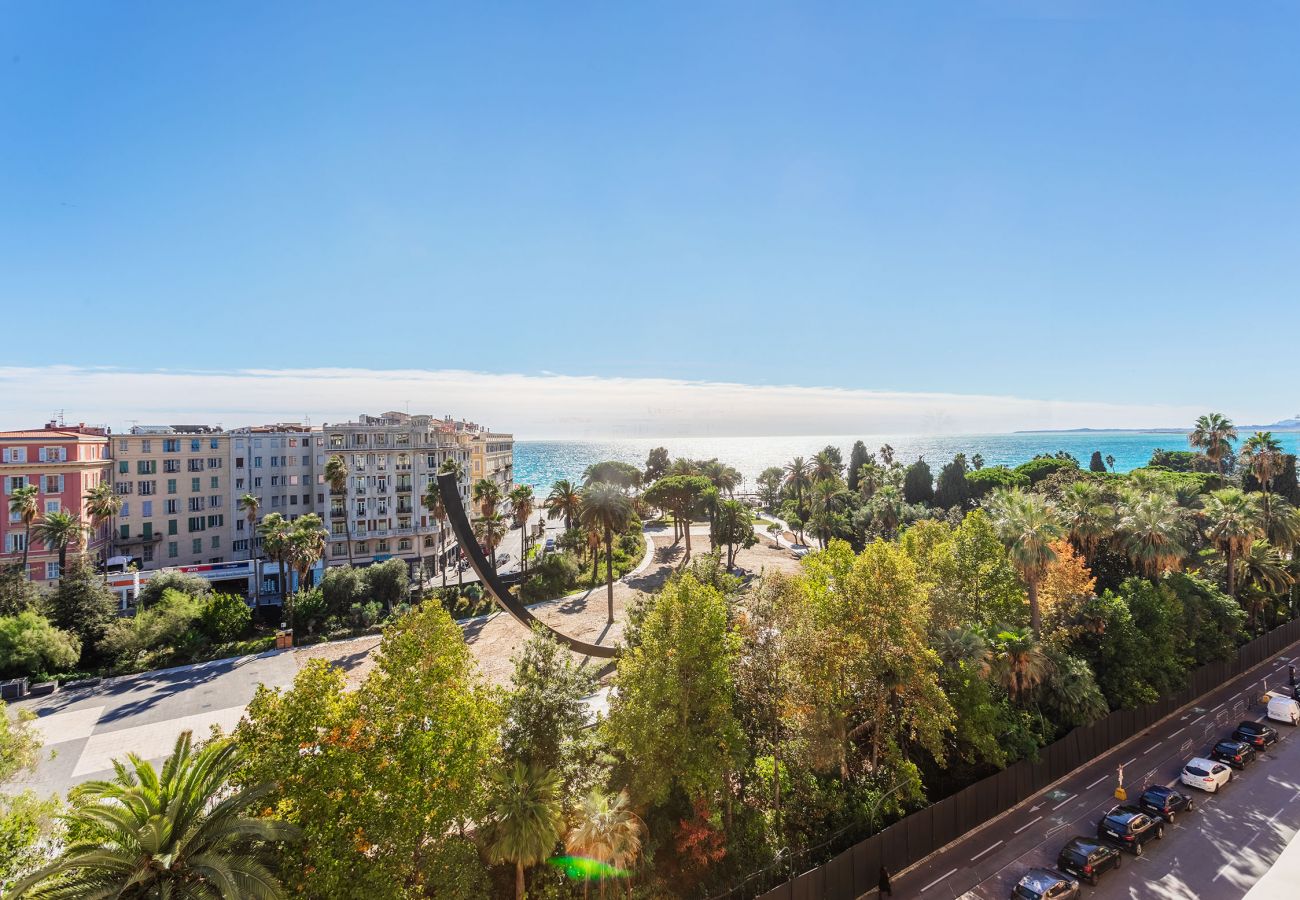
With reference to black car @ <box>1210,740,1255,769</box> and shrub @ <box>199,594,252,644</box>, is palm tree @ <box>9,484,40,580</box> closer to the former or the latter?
shrub @ <box>199,594,252,644</box>

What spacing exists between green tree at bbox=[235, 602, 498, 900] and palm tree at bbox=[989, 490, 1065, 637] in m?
26.1

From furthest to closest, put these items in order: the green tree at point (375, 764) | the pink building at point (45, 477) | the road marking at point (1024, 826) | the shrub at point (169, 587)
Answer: the pink building at point (45, 477) → the shrub at point (169, 587) → the road marking at point (1024, 826) → the green tree at point (375, 764)

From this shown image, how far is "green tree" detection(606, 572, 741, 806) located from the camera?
16.9 m

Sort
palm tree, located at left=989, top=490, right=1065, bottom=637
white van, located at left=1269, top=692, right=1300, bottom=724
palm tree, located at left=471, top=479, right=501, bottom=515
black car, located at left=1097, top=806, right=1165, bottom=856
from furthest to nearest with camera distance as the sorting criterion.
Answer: palm tree, located at left=471, top=479, right=501, bottom=515 < white van, located at left=1269, top=692, right=1300, bottom=724 < palm tree, located at left=989, top=490, right=1065, bottom=637 < black car, located at left=1097, top=806, right=1165, bottom=856

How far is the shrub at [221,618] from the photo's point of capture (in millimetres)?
39781

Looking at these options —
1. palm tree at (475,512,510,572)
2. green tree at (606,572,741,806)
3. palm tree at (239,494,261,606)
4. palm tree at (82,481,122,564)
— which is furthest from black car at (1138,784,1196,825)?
palm tree at (82,481,122,564)

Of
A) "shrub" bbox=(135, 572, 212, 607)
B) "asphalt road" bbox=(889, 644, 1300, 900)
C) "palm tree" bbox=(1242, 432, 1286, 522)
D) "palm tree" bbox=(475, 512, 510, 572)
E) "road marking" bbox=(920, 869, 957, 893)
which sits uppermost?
"palm tree" bbox=(1242, 432, 1286, 522)

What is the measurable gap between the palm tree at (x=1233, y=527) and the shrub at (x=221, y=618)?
6709cm

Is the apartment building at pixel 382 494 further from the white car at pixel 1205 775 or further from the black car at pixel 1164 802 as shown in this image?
the white car at pixel 1205 775

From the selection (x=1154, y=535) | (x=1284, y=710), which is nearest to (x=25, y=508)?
→ (x=1154, y=535)

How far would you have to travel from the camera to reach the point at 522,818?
579 inches

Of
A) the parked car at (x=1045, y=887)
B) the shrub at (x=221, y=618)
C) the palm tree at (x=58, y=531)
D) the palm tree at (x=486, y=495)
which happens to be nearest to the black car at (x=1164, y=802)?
the parked car at (x=1045, y=887)

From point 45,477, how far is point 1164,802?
77468 mm

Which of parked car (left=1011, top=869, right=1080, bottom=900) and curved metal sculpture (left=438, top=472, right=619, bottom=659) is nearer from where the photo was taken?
parked car (left=1011, top=869, right=1080, bottom=900)
